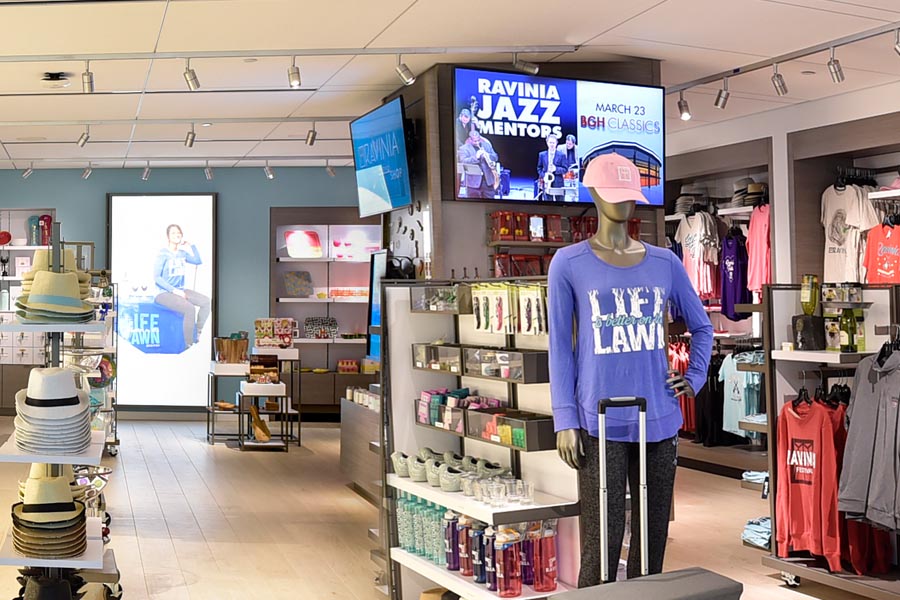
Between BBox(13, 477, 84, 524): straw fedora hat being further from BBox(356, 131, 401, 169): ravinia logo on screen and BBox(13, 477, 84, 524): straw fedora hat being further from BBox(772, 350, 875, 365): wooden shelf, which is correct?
BBox(356, 131, 401, 169): ravinia logo on screen

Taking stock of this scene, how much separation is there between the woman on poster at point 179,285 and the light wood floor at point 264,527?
2709mm

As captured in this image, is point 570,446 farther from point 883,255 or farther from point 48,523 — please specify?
point 883,255

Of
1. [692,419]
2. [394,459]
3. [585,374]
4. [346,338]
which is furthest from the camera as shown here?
[346,338]

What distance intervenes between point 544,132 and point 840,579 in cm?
311

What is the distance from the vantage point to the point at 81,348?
8680 mm

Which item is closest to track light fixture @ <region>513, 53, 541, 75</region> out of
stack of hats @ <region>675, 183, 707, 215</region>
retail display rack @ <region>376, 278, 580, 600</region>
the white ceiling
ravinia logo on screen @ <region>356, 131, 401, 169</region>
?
the white ceiling

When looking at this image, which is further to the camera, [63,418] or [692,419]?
[692,419]

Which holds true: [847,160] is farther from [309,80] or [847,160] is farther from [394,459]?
[394,459]

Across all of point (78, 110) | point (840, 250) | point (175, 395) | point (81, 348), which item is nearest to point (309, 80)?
point (78, 110)

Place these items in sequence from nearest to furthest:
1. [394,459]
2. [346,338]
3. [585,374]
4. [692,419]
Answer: [585,374], [394,459], [692,419], [346,338]

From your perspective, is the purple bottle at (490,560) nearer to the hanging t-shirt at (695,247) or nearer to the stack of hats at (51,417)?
the stack of hats at (51,417)

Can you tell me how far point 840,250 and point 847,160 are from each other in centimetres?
72

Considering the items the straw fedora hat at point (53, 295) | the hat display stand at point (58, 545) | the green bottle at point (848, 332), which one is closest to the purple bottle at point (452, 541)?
the hat display stand at point (58, 545)

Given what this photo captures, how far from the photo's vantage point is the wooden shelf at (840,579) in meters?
4.67
